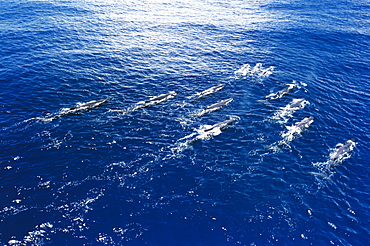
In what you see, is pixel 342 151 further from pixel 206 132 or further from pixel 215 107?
pixel 215 107

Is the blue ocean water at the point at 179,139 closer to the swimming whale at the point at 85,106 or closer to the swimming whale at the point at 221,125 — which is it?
the swimming whale at the point at 85,106

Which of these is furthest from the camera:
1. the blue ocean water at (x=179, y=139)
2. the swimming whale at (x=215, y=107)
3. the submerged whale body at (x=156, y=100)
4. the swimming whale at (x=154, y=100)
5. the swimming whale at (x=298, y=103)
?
the swimming whale at (x=298, y=103)

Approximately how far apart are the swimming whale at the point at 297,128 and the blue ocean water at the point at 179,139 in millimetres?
730

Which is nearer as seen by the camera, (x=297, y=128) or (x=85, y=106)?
(x=297, y=128)

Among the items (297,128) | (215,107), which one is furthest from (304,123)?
(215,107)

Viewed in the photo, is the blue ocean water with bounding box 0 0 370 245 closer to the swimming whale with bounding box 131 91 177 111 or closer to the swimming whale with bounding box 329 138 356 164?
the swimming whale with bounding box 329 138 356 164

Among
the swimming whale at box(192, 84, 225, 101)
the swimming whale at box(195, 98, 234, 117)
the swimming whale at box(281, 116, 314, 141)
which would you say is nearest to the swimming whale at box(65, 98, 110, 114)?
the swimming whale at box(192, 84, 225, 101)

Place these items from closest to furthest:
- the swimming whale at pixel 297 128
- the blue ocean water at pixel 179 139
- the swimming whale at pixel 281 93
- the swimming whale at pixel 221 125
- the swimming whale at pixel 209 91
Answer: the blue ocean water at pixel 179 139, the swimming whale at pixel 297 128, the swimming whale at pixel 221 125, the swimming whale at pixel 209 91, the swimming whale at pixel 281 93

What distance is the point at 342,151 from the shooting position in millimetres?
50938

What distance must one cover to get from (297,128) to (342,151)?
8819 millimetres

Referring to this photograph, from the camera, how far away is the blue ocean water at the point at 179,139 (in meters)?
39.2

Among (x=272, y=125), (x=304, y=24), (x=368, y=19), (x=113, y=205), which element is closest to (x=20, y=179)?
(x=113, y=205)

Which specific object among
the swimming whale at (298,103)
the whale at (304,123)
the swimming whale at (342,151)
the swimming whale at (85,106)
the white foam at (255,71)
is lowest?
the swimming whale at (342,151)

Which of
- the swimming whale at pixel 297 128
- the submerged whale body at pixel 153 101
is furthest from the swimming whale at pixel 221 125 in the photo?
the submerged whale body at pixel 153 101
